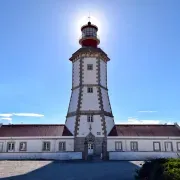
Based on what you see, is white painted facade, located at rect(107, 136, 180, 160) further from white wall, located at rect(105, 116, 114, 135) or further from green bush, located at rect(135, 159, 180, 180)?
green bush, located at rect(135, 159, 180, 180)

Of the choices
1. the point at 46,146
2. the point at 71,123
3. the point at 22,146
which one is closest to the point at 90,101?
the point at 71,123

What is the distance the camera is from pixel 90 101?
28.1 metres

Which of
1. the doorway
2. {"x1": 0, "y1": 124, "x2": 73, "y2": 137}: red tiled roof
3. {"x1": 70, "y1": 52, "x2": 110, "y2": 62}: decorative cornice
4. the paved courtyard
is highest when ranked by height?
{"x1": 70, "y1": 52, "x2": 110, "y2": 62}: decorative cornice

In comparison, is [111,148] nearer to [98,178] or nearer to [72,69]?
[72,69]

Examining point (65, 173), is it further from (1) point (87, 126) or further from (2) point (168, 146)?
(2) point (168, 146)

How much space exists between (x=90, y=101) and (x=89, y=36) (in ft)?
30.4

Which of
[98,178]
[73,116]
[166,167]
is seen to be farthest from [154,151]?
[166,167]

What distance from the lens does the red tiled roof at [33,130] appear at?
2841 cm

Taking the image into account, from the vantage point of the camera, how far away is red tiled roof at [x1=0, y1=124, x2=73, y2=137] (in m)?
28.4

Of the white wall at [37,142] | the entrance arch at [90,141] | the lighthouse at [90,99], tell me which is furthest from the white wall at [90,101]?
the white wall at [37,142]

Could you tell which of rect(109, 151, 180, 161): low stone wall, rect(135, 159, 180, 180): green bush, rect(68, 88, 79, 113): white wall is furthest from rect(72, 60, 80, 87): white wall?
rect(135, 159, 180, 180): green bush

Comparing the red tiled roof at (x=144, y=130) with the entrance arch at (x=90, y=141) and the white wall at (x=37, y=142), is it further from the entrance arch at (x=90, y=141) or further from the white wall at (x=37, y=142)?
the white wall at (x=37, y=142)

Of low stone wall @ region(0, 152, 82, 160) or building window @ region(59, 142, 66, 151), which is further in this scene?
building window @ region(59, 142, 66, 151)

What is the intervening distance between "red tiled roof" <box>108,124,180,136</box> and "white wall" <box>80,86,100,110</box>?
13.0ft
